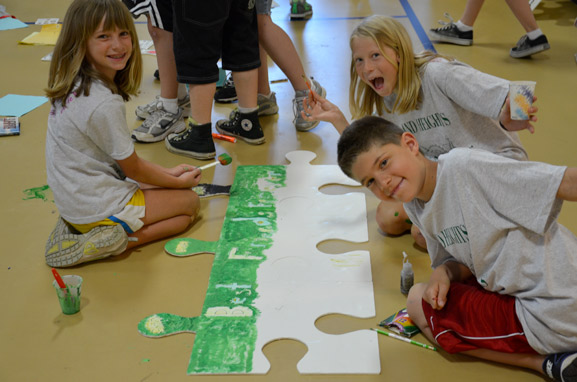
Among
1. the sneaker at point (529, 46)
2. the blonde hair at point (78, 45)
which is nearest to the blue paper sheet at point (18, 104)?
the blonde hair at point (78, 45)

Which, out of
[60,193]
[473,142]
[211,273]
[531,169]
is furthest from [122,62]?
[531,169]

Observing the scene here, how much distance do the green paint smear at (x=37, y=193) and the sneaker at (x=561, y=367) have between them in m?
2.00

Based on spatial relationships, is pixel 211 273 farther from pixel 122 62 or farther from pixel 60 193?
pixel 122 62

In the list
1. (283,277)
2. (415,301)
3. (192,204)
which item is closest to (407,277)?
(415,301)

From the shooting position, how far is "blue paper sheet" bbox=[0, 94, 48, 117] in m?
3.33

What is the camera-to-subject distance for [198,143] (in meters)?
2.90

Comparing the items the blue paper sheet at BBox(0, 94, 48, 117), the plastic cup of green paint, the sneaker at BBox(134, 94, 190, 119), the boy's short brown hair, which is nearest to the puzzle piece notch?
the plastic cup of green paint

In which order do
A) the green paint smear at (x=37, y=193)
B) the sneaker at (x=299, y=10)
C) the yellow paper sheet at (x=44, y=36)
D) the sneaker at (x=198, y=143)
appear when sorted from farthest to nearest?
the sneaker at (x=299, y=10) < the yellow paper sheet at (x=44, y=36) < the sneaker at (x=198, y=143) < the green paint smear at (x=37, y=193)

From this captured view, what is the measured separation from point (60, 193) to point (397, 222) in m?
1.21

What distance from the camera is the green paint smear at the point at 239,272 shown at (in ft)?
5.92

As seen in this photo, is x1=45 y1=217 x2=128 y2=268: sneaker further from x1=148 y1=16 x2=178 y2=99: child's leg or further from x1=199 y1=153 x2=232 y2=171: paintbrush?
x1=148 y1=16 x2=178 y2=99: child's leg

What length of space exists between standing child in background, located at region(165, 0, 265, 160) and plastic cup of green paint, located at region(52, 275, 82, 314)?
1.04 m

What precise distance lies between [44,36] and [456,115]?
342 centimetres

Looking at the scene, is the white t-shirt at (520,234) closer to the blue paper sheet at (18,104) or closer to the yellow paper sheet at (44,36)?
the blue paper sheet at (18,104)
